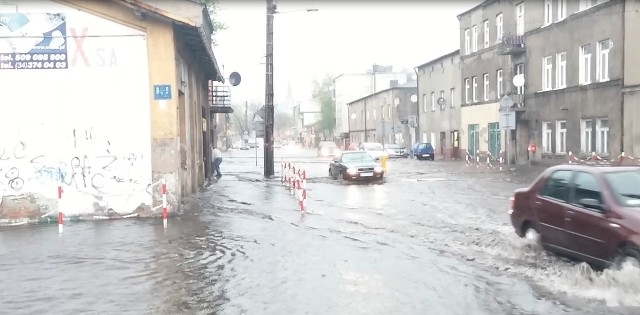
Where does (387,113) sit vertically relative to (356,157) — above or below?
above

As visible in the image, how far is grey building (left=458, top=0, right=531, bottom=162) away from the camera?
→ 36.2 metres

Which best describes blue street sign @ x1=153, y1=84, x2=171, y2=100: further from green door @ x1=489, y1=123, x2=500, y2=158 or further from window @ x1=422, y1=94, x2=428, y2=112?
window @ x1=422, y1=94, x2=428, y2=112

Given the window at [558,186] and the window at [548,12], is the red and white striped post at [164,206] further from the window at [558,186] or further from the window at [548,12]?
the window at [548,12]

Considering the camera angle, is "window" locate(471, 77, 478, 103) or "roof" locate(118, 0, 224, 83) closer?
"roof" locate(118, 0, 224, 83)

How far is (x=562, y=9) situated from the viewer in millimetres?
31094

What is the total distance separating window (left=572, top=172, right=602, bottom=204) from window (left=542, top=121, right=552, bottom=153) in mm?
25527

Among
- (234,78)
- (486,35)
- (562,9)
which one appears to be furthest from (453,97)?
(234,78)

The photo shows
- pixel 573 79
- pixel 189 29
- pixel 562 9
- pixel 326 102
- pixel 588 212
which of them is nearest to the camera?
pixel 588 212

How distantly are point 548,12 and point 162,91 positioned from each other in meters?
24.8

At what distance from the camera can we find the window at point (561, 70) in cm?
3089

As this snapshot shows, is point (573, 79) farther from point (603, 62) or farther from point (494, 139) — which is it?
point (494, 139)

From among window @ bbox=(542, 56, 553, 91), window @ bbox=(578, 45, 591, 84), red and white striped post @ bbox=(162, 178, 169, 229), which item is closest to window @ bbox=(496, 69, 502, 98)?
window @ bbox=(542, 56, 553, 91)

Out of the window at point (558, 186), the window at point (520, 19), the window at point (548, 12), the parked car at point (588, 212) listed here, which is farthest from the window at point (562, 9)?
the window at point (558, 186)

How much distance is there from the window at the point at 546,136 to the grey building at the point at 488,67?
8.61 ft
